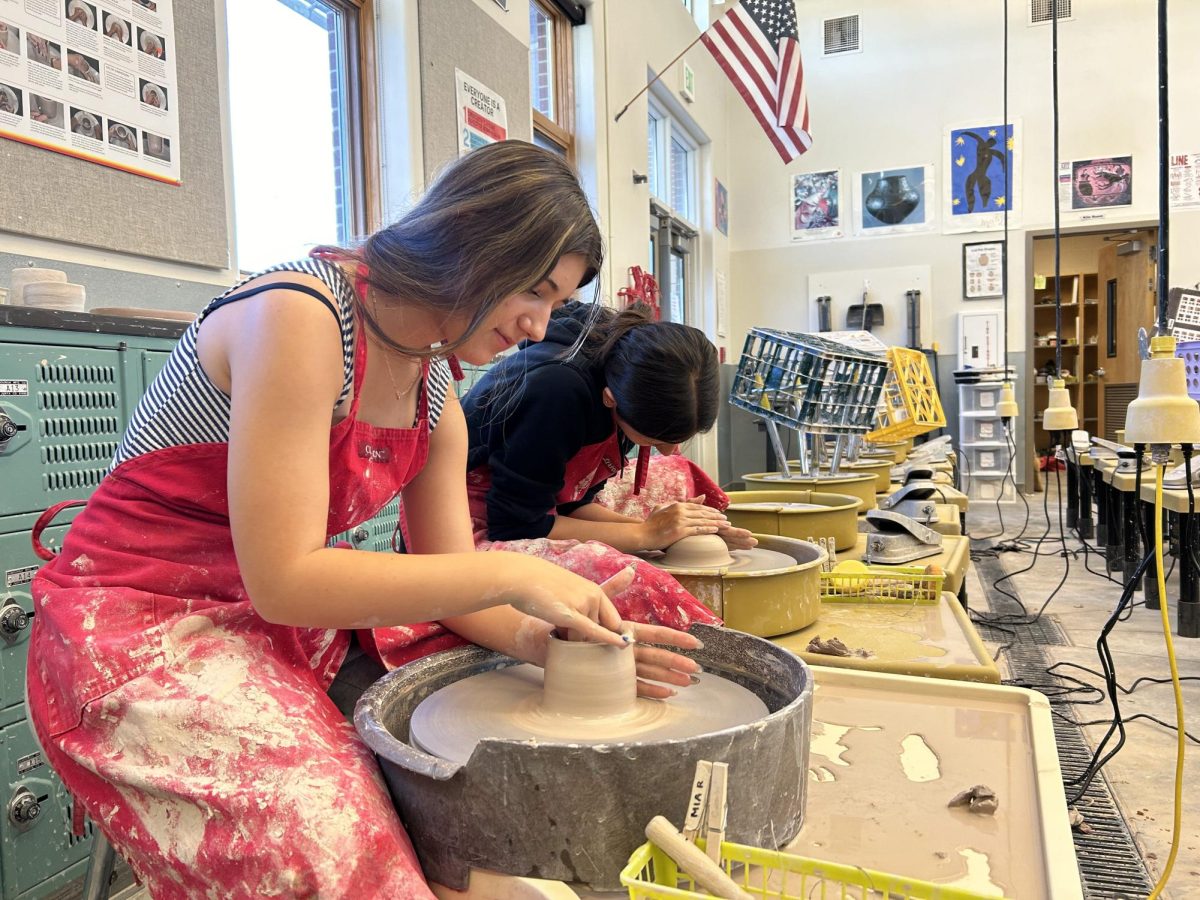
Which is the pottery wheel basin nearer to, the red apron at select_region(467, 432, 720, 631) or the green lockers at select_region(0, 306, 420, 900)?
the red apron at select_region(467, 432, 720, 631)

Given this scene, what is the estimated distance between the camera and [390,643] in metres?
1.19

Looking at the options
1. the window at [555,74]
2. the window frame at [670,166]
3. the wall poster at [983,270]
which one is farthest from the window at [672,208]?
the wall poster at [983,270]

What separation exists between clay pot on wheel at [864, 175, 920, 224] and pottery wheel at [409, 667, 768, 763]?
301 inches

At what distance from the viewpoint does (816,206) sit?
26.8 ft

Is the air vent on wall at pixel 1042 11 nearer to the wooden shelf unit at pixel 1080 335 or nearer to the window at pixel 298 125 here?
the wooden shelf unit at pixel 1080 335

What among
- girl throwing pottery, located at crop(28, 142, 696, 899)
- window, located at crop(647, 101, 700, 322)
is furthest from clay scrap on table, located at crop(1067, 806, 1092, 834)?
window, located at crop(647, 101, 700, 322)

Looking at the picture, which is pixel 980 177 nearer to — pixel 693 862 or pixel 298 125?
pixel 298 125

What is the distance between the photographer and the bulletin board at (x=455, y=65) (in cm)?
321

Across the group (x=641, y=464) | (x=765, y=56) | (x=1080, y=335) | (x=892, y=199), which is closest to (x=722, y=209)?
(x=892, y=199)

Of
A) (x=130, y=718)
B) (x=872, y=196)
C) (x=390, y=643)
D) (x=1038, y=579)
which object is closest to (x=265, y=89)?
(x=390, y=643)

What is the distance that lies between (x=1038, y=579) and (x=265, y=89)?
4196 millimetres

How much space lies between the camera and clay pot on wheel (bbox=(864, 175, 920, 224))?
25.8 ft

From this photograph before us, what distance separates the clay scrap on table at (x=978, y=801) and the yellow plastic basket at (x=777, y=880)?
0.72 feet

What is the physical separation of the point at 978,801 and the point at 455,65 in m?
3.29
